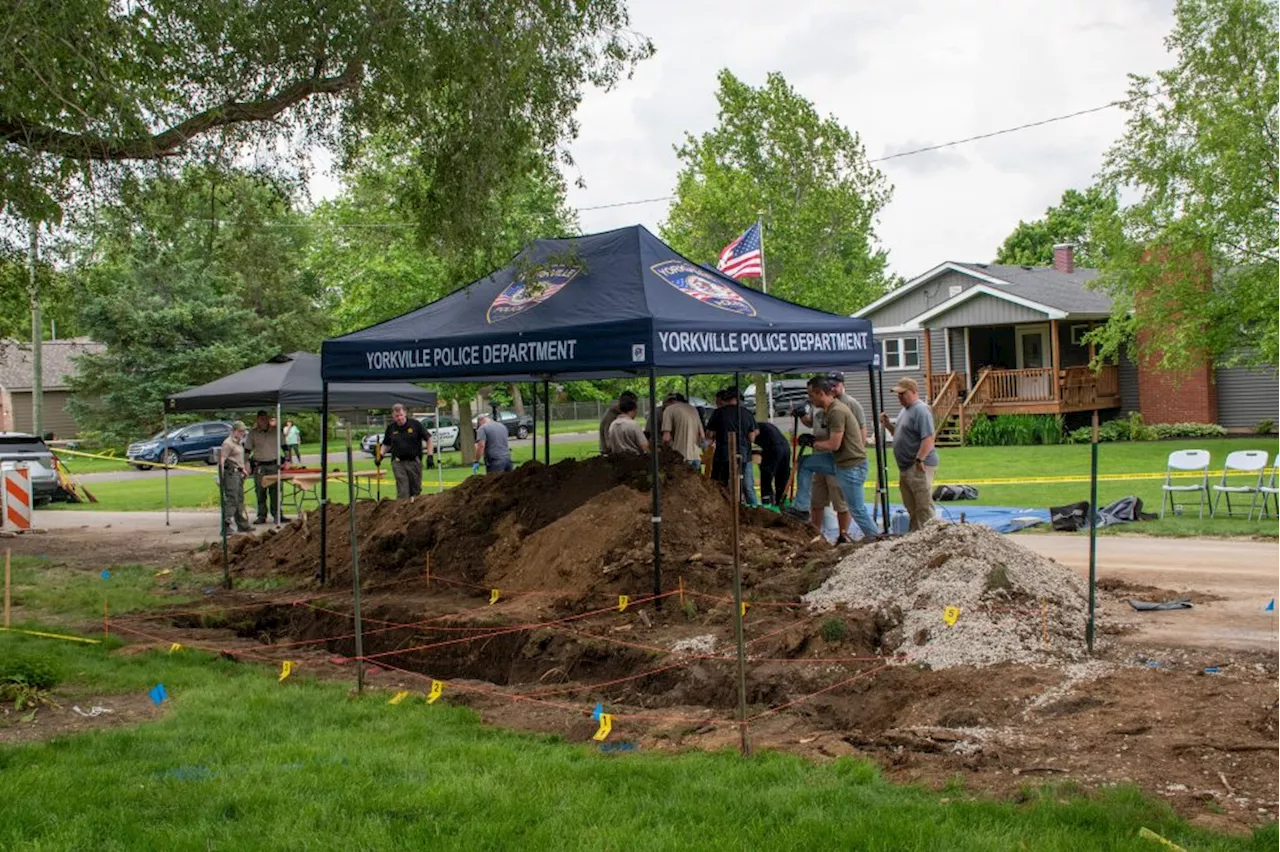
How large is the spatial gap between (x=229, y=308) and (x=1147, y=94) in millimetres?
34919

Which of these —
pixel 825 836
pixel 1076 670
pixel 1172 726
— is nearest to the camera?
pixel 825 836

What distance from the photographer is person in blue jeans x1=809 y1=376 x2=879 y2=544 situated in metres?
12.8

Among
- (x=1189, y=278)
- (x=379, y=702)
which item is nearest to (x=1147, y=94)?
(x=1189, y=278)

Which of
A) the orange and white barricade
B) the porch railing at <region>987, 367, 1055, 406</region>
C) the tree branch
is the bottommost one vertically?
the orange and white barricade

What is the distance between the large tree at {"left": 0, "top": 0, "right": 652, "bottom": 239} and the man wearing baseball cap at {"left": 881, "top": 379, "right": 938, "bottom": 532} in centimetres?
453

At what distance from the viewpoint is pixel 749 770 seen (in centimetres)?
592

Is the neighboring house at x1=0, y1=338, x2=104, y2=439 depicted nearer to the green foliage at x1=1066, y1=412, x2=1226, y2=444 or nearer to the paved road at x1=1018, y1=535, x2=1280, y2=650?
the green foliage at x1=1066, y1=412, x2=1226, y2=444

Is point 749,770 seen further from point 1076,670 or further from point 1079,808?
point 1076,670

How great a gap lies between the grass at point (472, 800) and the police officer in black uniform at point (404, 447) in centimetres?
1068

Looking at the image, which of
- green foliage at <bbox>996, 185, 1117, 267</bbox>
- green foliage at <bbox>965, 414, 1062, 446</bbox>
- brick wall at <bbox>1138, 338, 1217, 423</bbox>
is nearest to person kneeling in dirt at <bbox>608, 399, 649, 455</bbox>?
green foliage at <bbox>965, 414, 1062, 446</bbox>

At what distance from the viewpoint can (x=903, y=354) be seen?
43.8 m

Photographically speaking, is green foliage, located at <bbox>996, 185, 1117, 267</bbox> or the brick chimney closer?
the brick chimney

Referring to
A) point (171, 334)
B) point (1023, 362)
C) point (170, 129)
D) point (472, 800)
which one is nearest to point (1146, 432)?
point (1023, 362)

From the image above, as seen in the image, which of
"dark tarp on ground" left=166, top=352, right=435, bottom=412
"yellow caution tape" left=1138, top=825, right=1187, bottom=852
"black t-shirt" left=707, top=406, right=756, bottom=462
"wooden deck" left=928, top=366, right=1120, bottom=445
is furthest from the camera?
"wooden deck" left=928, top=366, right=1120, bottom=445
